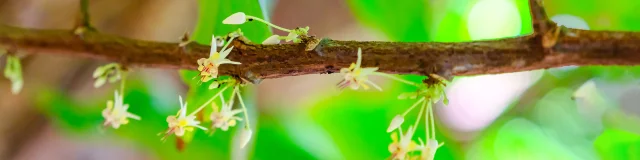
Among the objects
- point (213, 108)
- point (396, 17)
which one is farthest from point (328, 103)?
point (213, 108)

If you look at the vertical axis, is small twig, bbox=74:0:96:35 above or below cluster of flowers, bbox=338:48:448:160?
above

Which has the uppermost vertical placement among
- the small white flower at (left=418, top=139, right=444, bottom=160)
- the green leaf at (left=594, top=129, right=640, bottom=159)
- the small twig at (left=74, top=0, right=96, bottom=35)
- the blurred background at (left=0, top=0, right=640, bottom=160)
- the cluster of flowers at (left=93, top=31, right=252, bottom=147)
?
the blurred background at (left=0, top=0, right=640, bottom=160)

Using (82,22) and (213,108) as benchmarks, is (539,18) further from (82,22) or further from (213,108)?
(82,22)

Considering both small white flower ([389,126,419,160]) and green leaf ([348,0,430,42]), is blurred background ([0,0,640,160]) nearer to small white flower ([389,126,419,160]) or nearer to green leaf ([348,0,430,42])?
green leaf ([348,0,430,42])

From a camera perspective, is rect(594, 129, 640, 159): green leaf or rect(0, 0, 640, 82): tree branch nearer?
rect(0, 0, 640, 82): tree branch

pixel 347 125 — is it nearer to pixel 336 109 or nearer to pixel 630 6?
pixel 336 109

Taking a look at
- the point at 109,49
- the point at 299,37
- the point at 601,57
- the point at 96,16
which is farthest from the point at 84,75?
the point at 601,57

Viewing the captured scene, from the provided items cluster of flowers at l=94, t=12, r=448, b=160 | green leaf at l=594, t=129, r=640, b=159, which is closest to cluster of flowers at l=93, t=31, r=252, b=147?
cluster of flowers at l=94, t=12, r=448, b=160
